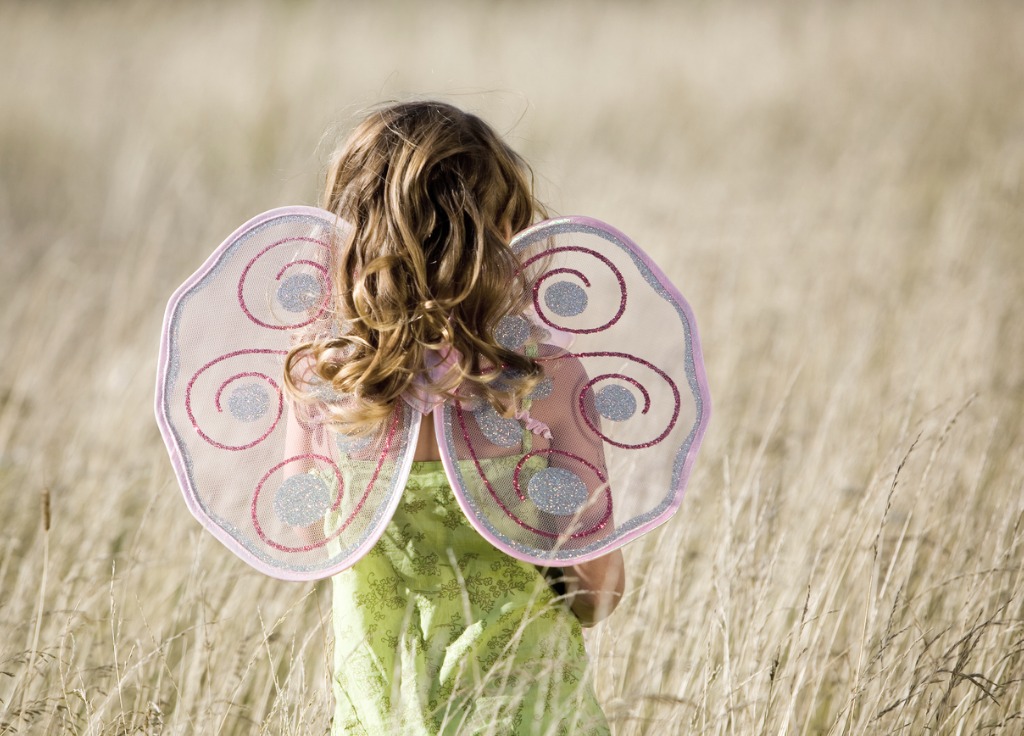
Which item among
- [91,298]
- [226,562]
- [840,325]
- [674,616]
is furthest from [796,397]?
[91,298]

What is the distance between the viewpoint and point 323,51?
26.3 feet

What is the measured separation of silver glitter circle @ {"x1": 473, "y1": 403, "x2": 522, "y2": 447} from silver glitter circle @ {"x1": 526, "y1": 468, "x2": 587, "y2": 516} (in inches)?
2.6

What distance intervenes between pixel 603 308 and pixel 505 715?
57 cm

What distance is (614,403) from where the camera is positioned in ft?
4.51

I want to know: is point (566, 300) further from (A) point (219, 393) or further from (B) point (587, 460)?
(A) point (219, 393)

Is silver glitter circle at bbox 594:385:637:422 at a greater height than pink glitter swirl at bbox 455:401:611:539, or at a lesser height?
greater

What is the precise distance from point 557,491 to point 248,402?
469 millimetres

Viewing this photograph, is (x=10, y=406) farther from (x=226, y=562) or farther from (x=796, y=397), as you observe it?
(x=796, y=397)

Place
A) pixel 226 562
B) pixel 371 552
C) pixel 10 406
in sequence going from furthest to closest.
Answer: pixel 10 406, pixel 226 562, pixel 371 552

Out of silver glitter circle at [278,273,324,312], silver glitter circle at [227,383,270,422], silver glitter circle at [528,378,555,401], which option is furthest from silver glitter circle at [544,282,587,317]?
silver glitter circle at [227,383,270,422]

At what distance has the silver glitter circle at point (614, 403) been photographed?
1368 millimetres

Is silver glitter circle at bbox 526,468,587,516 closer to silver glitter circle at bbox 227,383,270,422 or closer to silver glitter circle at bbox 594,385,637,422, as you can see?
silver glitter circle at bbox 594,385,637,422

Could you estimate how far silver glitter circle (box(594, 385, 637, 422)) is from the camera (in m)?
1.37

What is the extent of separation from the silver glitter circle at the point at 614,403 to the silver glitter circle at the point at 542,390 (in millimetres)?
79
